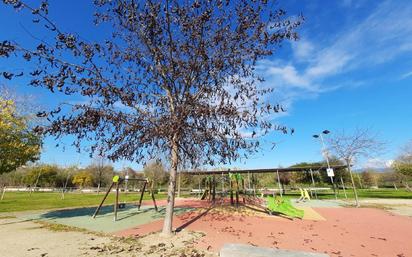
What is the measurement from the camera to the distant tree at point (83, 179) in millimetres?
57719

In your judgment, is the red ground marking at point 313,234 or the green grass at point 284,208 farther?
the green grass at point 284,208

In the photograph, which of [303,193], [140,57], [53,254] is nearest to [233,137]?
[140,57]

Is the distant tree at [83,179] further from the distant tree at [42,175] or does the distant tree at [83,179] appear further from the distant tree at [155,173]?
the distant tree at [155,173]

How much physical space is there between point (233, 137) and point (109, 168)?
220ft

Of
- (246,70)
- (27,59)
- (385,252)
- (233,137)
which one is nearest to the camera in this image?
(27,59)

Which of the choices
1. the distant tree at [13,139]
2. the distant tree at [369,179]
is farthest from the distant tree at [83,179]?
the distant tree at [369,179]

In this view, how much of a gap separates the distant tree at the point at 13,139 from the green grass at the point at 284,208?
12.2 m

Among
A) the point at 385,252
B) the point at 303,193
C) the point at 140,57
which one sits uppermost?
the point at 140,57

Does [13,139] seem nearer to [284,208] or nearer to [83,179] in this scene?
[284,208]

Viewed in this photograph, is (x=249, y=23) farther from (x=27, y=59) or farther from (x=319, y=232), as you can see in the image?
(x=319, y=232)

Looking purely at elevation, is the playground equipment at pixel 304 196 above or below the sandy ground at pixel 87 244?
above

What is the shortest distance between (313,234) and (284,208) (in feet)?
13.7

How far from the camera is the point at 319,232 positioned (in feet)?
30.1

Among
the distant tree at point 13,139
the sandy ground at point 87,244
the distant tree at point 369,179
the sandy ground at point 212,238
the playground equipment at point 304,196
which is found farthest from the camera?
the distant tree at point 369,179
